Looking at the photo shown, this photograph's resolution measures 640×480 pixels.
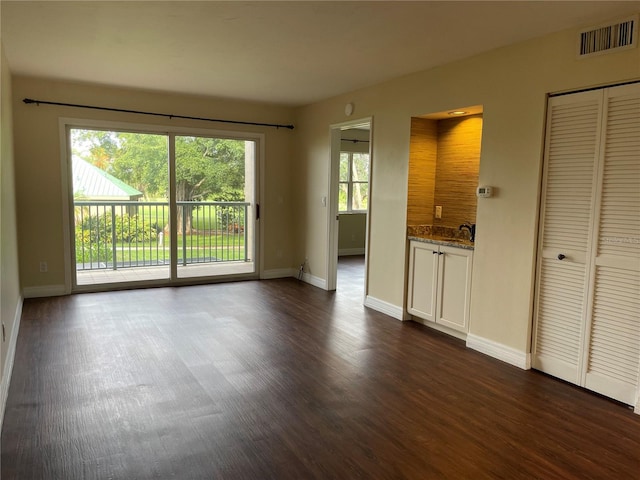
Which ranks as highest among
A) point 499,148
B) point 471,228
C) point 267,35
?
point 267,35

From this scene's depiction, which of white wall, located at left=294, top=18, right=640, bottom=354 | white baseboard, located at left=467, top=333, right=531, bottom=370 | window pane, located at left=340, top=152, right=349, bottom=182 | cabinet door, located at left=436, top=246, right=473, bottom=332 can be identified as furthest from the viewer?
window pane, located at left=340, top=152, right=349, bottom=182

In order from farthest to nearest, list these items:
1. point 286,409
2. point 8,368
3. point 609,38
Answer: point 8,368 < point 609,38 < point 286,409

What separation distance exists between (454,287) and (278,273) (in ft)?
10.4

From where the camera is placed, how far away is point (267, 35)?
3209 mm

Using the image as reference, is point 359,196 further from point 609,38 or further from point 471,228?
point 609,38

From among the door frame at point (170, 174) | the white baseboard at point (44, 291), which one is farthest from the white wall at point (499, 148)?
the white baseboard at point (44, 291)

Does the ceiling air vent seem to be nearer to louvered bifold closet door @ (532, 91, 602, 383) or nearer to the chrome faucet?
louvered bifold closet door @ (532, 91, 602, 383)

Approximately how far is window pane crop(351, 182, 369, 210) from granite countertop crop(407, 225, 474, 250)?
4243 mm

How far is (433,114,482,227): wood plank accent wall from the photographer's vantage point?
4.23 metres

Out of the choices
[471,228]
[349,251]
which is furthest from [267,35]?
[349,251]

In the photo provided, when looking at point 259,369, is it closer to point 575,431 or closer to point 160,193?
point 575,431

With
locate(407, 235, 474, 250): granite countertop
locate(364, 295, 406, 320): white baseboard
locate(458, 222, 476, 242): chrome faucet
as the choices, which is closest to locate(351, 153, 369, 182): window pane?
locate(364, 295, 406, 320): white baseboard

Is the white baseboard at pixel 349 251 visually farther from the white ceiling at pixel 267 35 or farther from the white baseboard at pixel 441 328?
the white ceiling at pixel 267 35

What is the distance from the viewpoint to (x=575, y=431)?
8.11ft
